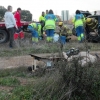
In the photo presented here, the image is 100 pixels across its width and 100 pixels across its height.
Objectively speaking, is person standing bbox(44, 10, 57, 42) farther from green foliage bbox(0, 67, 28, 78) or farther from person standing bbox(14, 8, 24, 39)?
green foliage bbox(0, 67, 28, 78)

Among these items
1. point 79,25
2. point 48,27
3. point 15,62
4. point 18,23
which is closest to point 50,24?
point 48,27

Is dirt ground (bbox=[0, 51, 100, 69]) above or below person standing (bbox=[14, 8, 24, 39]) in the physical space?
below

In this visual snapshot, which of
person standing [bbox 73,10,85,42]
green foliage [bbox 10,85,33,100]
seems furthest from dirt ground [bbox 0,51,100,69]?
person standing [bbox 73,10,85,42]

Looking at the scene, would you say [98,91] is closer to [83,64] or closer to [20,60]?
[83,64]

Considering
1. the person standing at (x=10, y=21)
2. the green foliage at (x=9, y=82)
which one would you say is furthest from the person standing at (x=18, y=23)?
the green foliage at (x=9, y=82)

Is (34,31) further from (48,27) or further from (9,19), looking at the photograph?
(9,19)

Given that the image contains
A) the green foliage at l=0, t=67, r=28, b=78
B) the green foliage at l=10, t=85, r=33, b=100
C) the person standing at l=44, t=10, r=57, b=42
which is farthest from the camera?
the person standing at l=44, t=10, r=57, b=42

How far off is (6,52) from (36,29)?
3662 mm

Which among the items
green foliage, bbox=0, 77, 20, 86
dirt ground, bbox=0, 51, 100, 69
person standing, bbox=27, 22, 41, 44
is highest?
person standing, bbox=27, 22, 41, 44

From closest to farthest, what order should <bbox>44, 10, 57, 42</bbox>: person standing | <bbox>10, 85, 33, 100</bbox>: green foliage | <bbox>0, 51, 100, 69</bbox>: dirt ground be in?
<bbox>10, 85, 33, 100</bbox>: green foliage < <bbox>0, 51, 100, 69</bbox>: dirt ground < <bbox>44, 10, 57, 42</bbox>: person standing

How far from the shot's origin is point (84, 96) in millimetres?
6082

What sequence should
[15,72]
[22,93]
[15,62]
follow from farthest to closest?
1. [15,62]
2. [15,72]
3. [22,93]

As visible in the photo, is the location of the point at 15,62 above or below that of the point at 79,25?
below

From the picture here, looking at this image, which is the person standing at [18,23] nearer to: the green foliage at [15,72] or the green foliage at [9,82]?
the green foliage at [15,72]
